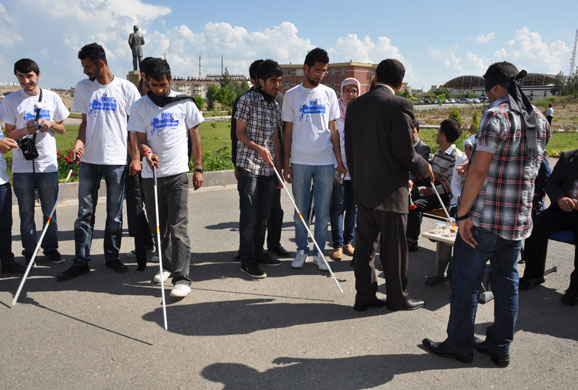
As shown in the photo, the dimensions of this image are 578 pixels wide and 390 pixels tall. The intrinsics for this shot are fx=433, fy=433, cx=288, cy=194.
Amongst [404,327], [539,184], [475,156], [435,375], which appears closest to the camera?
[475,156]

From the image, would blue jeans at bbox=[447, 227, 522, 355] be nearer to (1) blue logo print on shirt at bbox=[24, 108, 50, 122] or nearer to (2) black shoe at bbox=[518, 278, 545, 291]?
(2) black shoe at bbox=[518, 278, 545, 291]

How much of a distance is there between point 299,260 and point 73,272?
2.38 meters

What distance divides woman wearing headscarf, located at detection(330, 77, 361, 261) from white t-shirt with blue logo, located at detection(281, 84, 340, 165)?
0.47 metres

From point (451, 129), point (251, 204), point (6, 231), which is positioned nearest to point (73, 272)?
point (6, 231)

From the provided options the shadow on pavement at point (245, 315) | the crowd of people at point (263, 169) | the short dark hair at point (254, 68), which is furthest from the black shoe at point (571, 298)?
the short dark hair at point (254, 68)

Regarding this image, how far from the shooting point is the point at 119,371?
2875mm

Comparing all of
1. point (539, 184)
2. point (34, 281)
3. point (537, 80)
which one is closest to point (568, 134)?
point (539, 184)

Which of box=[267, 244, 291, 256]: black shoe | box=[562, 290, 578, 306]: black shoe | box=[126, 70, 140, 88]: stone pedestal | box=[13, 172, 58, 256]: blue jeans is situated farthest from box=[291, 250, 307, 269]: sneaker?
box=[126, 70, 140, 88]: stone pedestal

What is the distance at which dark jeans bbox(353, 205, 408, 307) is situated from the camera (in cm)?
360

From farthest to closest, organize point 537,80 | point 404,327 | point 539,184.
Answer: point 537,80 < point 539,184 < point 404,327

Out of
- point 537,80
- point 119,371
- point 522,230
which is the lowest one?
point 119,371

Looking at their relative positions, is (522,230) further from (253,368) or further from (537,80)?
(537,80)

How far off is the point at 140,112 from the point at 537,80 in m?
117

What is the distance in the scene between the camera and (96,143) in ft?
14.7
